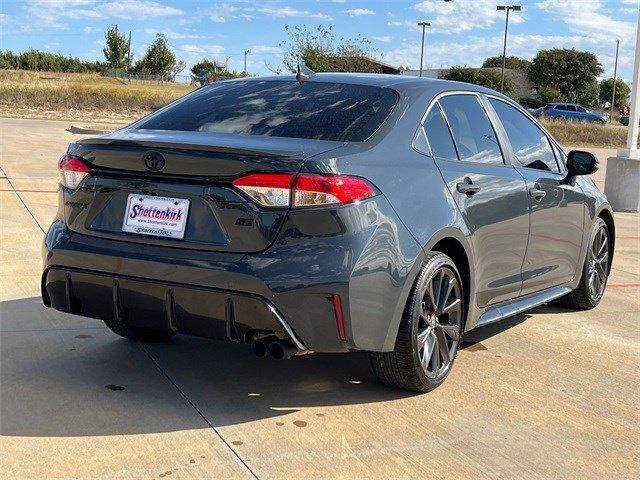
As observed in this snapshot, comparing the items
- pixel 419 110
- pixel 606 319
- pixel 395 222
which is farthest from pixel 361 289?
pixel 606 319

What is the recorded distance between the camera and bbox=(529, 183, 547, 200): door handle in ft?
17.3

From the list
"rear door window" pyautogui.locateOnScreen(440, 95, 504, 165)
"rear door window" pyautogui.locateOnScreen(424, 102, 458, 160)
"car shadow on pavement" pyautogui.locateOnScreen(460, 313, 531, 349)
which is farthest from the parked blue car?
"rear door window" pyautogui.locateOnScreen(424, 102, 458, 160)

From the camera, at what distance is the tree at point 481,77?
78.3 metres

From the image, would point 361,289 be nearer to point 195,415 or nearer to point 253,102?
point 195,415

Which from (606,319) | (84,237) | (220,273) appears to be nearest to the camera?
(220,273)

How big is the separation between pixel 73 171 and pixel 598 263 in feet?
13.2

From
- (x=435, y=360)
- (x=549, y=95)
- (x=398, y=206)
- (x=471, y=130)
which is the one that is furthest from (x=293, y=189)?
(x=549, y=95)

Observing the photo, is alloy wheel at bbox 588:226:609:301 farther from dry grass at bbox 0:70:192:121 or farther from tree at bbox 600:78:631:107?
tree at bbox 600:78:631:107

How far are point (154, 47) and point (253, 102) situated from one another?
325 feet

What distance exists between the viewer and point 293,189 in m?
3.72

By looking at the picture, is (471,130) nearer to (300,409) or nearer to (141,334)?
(300,409)

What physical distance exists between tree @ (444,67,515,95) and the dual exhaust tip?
75.4 meters

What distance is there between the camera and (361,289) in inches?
148

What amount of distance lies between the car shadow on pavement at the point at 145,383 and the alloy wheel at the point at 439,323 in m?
0.24
